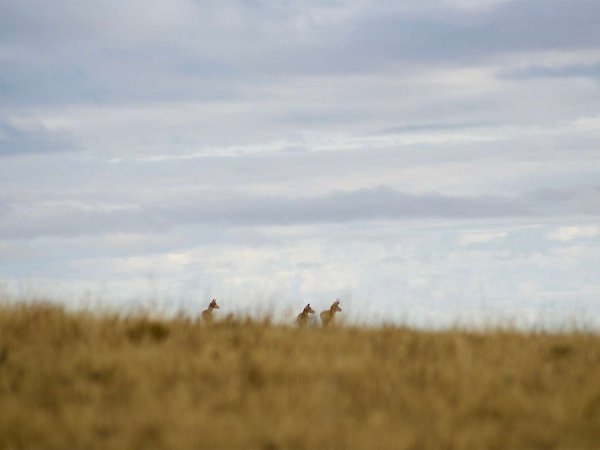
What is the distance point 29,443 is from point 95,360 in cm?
201

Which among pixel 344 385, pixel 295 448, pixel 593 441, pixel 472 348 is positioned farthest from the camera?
pixel 472 348

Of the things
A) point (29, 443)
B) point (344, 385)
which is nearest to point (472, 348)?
point (344, 385)

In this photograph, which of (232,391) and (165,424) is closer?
(165,424)

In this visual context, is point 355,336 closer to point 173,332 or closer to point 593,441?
point 173,332

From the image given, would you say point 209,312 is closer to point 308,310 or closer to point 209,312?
point 209,312

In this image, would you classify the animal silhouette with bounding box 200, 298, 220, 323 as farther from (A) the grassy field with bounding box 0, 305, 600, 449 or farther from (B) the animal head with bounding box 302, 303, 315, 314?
(B) the animal head with bounding box 302, 303, 315, 314

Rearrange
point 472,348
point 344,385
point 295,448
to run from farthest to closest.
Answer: point 472,348
point 344,385
point 295,448

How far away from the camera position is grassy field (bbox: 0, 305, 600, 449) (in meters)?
8.70

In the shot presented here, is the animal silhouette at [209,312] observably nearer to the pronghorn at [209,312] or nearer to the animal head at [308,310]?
the pronghorn at [209,312]

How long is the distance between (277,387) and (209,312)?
406cm

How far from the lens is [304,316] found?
1391 centimetres

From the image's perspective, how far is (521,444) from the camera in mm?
9000

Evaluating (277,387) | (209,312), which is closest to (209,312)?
(209,312)

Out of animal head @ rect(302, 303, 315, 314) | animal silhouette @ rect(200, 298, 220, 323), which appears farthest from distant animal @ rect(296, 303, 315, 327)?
animal silhouette @ rect(200, 298, 220, 323)
